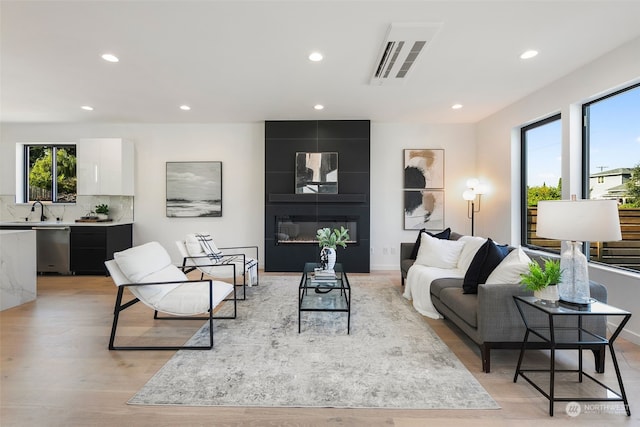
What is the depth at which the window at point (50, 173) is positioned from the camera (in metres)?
5.86

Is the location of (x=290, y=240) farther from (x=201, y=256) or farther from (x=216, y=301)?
(x=216, y=301)

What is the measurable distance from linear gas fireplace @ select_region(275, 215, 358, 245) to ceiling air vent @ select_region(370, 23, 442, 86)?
252cm

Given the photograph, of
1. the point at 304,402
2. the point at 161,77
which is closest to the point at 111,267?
the point at 304,402

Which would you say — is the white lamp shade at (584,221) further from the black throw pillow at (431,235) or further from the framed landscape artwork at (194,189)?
the framed landscape artwork at (194,189)

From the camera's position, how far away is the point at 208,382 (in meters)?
2.09

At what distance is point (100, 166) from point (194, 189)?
5.33 feet

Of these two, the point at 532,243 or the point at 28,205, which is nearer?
the point at 532,243

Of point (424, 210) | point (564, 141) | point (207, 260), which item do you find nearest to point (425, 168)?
point (424, 210)

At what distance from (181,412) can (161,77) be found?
3.50 meters

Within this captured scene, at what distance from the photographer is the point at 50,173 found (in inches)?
231

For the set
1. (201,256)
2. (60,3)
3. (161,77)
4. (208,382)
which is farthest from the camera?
(201,256)

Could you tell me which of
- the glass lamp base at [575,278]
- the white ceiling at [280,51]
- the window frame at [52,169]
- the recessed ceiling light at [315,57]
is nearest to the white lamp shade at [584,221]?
the glass lamp base at [575,278]

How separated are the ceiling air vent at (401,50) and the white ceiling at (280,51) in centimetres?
7

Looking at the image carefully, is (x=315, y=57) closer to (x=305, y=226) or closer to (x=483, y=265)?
(x=483, y=265)
